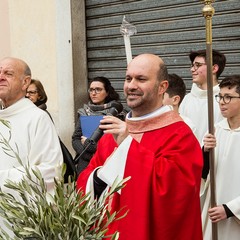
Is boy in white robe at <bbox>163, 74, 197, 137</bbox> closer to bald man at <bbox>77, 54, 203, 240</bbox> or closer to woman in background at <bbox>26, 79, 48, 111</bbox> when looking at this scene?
bald man at <bbox>77, 54, 203, 240</bbox>

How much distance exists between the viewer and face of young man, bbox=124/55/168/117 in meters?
3.10

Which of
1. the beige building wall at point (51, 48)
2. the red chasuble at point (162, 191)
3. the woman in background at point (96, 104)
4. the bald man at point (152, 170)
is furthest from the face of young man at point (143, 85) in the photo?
the beige building wall at point (51, 48)

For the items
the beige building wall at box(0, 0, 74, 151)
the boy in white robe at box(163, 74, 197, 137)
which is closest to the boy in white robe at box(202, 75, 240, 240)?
the boy in white robe at box(163, 74, 197, 137)

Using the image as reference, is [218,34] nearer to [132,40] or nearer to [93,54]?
[132,40]

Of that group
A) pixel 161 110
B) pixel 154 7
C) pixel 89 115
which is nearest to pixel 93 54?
pixel 154 7

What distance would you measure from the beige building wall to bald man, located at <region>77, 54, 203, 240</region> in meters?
5.03

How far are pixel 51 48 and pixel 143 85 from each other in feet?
17.5

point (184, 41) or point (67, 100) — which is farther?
point (67, 100)

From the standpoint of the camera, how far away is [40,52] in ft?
27.8

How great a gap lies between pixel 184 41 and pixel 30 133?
11.6 feet

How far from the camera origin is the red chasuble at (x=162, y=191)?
3025 mm

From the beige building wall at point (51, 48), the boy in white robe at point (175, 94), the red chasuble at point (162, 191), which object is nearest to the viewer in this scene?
the red chasuble at point (162, 191)

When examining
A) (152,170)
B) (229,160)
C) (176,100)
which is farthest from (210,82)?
(176,100)

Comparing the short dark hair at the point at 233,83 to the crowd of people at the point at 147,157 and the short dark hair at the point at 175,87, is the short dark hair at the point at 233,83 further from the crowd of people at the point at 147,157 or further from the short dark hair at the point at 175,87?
the short dark hair at the point at 175,87
